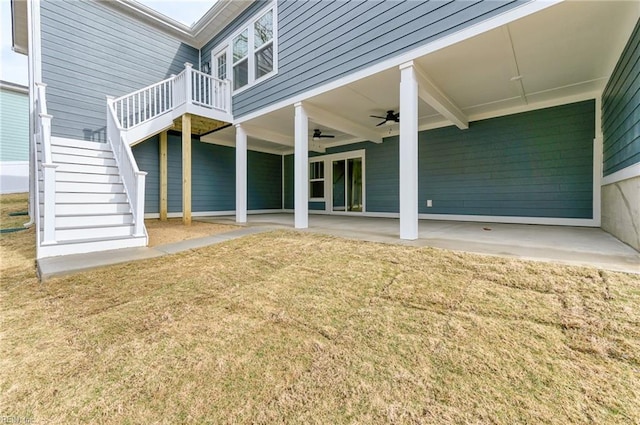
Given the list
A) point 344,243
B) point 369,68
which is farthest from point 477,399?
point 369,68

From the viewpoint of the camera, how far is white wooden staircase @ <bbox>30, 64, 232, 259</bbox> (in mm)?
3342

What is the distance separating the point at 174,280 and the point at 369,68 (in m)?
4.00

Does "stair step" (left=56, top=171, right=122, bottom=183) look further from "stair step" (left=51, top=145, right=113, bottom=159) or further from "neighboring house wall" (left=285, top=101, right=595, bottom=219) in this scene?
"neighboring house wall" (left=285, top=101, right=595, bottom=219)

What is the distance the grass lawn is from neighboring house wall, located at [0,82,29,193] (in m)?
11.8

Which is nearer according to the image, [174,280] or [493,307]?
[493,307]

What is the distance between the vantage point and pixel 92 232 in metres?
3.77

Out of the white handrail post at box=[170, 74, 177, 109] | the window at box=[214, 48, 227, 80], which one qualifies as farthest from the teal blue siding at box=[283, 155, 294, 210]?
the white handrail post at box=[170, 74, 177, 109]

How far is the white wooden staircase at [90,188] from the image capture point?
3342 mm

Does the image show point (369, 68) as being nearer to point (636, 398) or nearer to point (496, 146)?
point (496, 146)

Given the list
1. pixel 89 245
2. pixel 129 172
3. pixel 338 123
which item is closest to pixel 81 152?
pixel 129 172

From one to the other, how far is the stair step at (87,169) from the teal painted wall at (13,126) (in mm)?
9329

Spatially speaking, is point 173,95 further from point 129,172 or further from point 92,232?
point 92,232

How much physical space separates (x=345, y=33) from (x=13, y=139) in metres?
13.7

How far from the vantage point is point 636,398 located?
1128 millimetres
